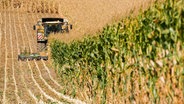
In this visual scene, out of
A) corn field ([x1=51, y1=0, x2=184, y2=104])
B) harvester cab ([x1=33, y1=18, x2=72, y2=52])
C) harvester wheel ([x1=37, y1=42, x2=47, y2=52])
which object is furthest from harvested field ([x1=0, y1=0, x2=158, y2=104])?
harvester wheel ([x1=37, y1=42, x2=47, y2=52])

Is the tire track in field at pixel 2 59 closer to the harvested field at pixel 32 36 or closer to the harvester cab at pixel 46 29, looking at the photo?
the harvested field at pixel 32 36

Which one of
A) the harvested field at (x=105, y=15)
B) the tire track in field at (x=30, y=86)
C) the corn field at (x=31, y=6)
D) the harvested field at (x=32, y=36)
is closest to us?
the harvested field at (x=105, y=15)

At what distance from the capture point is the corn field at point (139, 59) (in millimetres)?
5199

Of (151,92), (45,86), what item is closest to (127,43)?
(151,92)

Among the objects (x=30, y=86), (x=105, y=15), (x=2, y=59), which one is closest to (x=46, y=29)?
(x=2, y=59)

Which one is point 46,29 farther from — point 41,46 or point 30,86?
point 30,86

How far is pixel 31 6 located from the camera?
4350 centimetres

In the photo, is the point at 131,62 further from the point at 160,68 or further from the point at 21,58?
the point at 21,58

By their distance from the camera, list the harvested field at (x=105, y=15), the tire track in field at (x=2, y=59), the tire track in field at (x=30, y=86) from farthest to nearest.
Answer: the tire track in field at (x=2, y=59)
the tire track in field at (x=30, y=86)
the harvested field at (x=105, y=15)

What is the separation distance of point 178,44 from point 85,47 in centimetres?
516

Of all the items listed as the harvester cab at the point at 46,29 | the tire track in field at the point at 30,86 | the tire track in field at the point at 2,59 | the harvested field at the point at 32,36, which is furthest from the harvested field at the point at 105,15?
the harvester cab at the point at 46,29

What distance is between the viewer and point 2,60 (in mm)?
22391

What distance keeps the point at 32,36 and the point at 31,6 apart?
518 inches

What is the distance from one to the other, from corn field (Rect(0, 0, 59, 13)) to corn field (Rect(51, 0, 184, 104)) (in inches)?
1326
